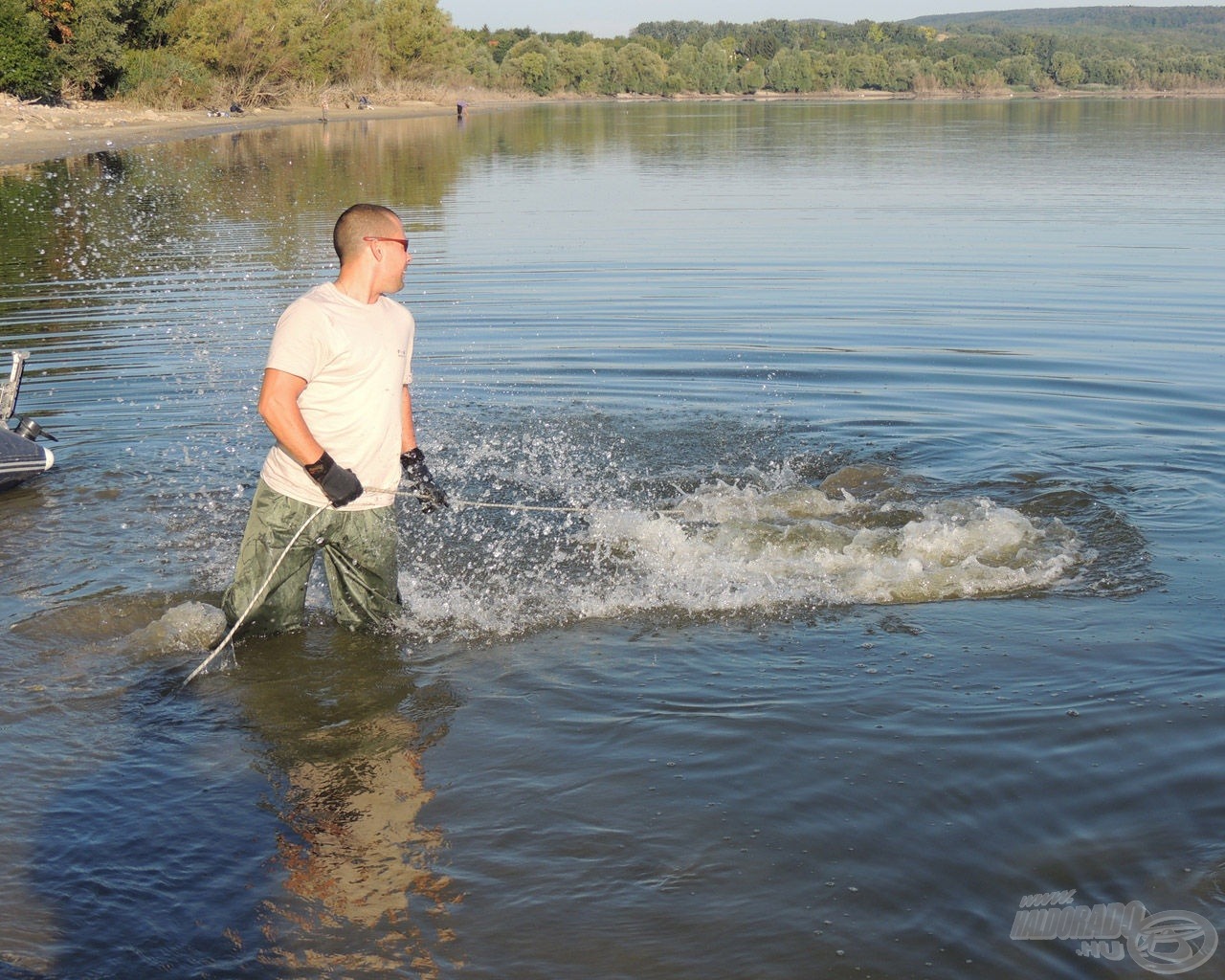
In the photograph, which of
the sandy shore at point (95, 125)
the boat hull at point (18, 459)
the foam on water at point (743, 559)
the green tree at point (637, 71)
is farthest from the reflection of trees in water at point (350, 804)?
the green tree at point (637, 71)

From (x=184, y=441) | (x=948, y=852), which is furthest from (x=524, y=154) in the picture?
(x=948, y=852)

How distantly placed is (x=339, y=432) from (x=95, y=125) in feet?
179

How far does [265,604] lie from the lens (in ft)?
21.0

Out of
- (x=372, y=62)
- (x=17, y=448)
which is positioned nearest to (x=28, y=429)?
(x=17, y=448)

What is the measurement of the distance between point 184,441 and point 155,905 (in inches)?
273

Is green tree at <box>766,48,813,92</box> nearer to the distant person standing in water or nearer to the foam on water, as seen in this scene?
the foam on water

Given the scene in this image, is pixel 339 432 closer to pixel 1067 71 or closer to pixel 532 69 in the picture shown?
pixel 532 69

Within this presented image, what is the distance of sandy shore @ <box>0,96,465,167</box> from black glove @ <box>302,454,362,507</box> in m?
38.3

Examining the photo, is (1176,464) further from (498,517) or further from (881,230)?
(881,230)

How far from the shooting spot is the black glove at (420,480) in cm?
678

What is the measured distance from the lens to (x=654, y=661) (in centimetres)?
658

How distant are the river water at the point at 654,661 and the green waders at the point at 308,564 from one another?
10.3 inches

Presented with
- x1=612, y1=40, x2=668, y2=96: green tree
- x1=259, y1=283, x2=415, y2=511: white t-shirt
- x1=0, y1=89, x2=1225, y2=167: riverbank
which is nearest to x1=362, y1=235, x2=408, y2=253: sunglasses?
x1=259, y1=283, x2=415, y2=511: white t-shirt

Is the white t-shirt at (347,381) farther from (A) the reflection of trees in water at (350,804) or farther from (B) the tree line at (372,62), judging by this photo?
(B) the tree line at (372,62)
